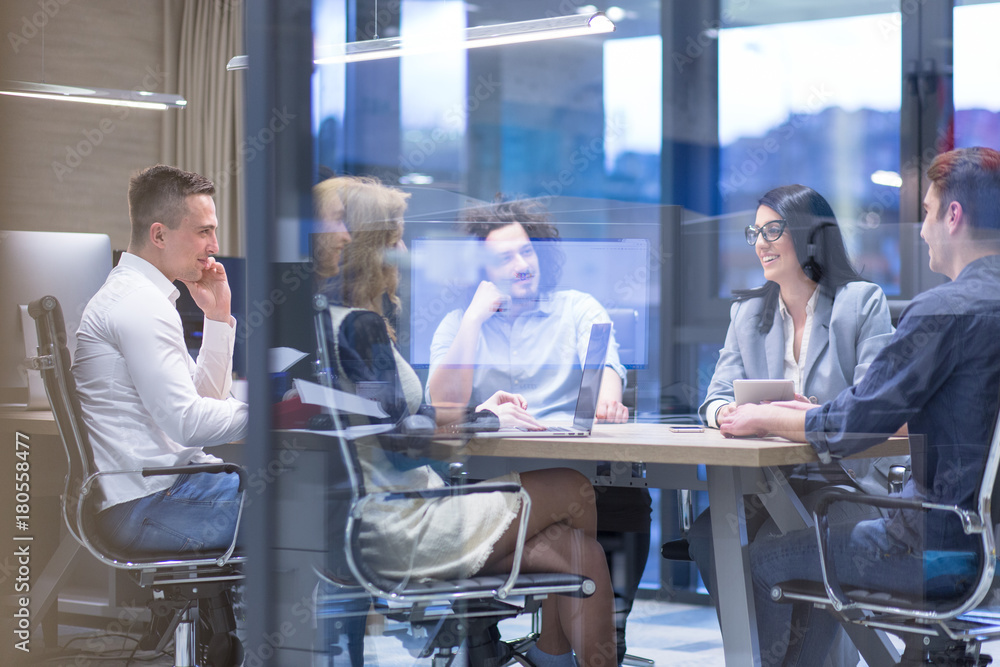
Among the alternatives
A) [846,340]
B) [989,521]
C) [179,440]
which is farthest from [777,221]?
[179,440]

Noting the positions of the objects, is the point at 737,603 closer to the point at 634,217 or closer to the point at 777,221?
the point at 777,221

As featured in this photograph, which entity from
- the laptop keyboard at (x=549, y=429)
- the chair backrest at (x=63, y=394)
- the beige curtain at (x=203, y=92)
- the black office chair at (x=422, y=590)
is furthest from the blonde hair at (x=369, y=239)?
the beige curtain at (x=203, y=92)

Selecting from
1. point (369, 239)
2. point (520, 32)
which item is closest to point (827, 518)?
point (369, 239)

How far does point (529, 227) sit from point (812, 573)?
154 centimetres

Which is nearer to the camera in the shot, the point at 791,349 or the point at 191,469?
the point at 191,469

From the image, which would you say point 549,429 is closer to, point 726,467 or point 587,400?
point 587,400

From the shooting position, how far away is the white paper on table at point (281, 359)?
157 cm

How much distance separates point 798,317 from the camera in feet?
8.38

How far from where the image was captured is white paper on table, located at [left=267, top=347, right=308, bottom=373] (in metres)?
1.57

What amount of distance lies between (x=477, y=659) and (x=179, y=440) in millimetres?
876

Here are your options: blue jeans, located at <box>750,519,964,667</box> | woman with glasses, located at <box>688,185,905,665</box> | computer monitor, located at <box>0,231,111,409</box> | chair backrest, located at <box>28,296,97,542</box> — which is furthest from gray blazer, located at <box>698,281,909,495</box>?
computer monitor, located at <box>0,231,111,409</box>

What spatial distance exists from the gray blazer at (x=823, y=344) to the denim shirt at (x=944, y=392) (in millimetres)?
320

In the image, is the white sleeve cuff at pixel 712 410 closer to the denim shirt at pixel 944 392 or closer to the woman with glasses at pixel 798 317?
the woman with glasses at pixel 798 317

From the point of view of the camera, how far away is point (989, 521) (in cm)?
183
